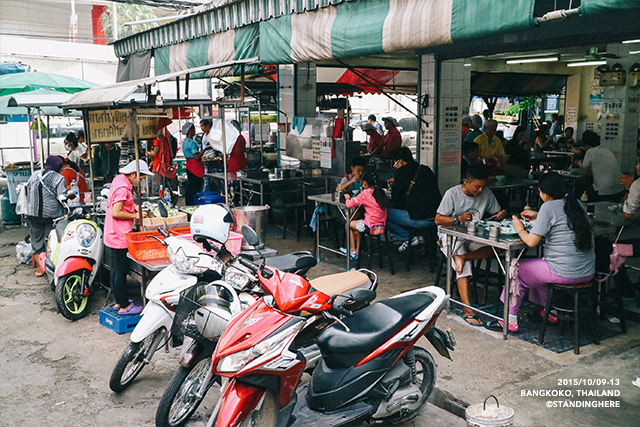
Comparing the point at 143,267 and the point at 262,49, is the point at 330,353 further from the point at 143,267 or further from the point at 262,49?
the point at 262,49

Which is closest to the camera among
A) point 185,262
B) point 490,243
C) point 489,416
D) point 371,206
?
point 489,416

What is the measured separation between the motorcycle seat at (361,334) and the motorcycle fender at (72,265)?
3.74 m

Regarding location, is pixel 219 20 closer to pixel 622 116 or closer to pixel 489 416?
pixel 622 116

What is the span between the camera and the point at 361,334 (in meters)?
3.84

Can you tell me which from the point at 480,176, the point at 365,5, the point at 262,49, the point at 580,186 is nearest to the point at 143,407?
the point at 480,176

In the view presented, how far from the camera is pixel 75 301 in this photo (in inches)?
259

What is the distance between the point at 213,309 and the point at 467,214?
320 centimetres

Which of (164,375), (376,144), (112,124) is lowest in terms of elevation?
(164,375)

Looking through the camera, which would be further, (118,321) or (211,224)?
(118,321)

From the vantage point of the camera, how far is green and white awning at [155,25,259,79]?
848 cm

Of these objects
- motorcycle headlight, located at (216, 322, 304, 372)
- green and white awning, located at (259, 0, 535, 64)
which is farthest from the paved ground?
green and white awning, located at (259, 0, 535, 64)

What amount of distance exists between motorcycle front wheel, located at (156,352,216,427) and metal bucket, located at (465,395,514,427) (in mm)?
1822

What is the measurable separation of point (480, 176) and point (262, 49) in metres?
3.53

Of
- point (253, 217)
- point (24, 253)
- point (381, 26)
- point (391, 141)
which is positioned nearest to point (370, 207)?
point (253, 217)
